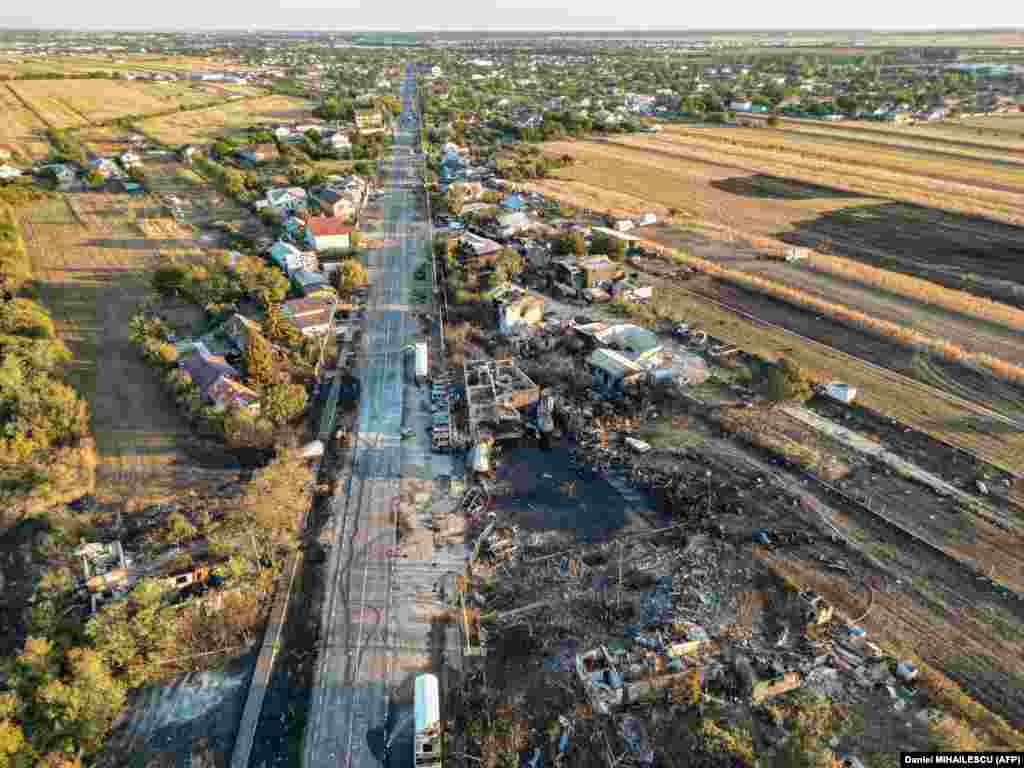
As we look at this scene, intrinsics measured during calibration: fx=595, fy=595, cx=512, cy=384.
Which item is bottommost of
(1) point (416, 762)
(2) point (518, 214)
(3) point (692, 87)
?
(1) point (416, 762)

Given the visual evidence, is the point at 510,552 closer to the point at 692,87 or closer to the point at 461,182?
the point at 461,182

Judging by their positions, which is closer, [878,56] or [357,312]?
[357,312]

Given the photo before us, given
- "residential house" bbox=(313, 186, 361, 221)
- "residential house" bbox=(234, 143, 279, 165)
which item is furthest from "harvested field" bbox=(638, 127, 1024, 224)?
"residential house" bbox=(234, 143, 279, 165)

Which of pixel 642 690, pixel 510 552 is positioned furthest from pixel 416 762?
pixel 510 552

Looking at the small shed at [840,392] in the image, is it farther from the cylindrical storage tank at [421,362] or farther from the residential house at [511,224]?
the residential house at [511,224]

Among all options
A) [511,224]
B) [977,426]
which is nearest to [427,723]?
[977,426]

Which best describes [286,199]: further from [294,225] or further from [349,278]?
[349,278]
